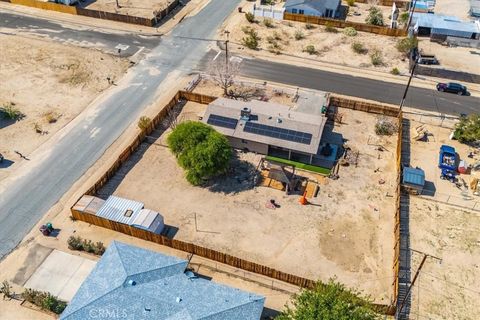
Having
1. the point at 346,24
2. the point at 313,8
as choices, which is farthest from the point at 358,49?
the point at 313,8

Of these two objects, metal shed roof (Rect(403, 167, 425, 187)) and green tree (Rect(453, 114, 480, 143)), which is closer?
metal shed roof (Rect(403, 167, 425, 187))

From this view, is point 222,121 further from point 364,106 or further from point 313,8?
point 313,8

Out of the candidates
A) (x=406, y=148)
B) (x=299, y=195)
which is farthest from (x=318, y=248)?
(x=406, y=148)

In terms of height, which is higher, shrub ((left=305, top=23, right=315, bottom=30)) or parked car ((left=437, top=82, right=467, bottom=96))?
shrub ((left=305, top=23, right=315, bottom=30))

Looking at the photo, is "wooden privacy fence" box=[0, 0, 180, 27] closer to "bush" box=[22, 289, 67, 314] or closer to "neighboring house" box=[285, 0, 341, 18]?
"neighboring house" box=[285, 0, 341, 18]

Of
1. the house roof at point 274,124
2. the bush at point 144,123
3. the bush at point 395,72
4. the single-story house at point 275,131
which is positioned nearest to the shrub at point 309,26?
the bush at point 395,72

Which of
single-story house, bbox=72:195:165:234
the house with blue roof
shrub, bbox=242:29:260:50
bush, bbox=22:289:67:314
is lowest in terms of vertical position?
bush, bbox=22:289:67:314

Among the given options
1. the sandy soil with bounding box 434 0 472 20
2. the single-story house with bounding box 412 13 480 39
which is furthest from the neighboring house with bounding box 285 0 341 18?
the sandy soil with bounding box 434 0 472 20
